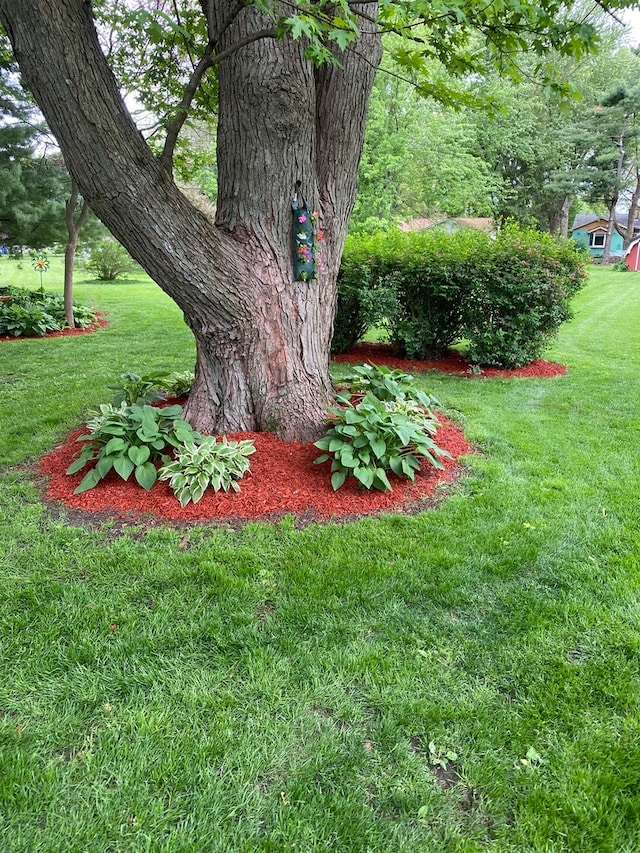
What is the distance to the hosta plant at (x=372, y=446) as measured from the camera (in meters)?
3.14

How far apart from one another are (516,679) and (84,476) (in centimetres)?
269

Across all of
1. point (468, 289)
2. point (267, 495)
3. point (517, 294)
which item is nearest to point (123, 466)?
point (267, 495)

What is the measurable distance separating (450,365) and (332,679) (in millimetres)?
5323

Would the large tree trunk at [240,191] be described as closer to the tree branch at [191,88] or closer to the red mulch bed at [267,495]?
the tree branch at [191,88]

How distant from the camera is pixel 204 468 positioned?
3090 millimetres

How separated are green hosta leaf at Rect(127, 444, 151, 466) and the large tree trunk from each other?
49 centimetres

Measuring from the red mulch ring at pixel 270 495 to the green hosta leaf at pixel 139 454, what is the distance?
155 millimetres

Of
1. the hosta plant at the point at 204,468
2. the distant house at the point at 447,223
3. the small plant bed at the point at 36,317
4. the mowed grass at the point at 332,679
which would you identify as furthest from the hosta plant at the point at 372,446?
the distant house at the point at 447,223

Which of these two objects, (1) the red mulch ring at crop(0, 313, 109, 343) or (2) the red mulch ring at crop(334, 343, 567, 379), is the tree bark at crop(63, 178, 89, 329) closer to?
(1) the red mulch ring at crop(0, 313, 109, 343)

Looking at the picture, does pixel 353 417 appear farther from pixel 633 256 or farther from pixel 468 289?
pixel 633 256

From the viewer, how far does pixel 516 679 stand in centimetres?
185

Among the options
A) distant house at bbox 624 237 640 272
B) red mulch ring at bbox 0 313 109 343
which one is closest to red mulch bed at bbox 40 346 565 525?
red mulch ring at bbox 0 313 109 343

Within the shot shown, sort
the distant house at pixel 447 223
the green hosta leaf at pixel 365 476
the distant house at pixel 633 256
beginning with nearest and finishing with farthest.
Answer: the green hosta leaf at pixel 365 476
the distant house at pixel 447 223
the distant house at pixel 633 256

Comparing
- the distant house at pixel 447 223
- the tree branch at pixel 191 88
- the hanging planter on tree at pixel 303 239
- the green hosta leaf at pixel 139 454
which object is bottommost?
the green hosta leaf at pixel 139 454
